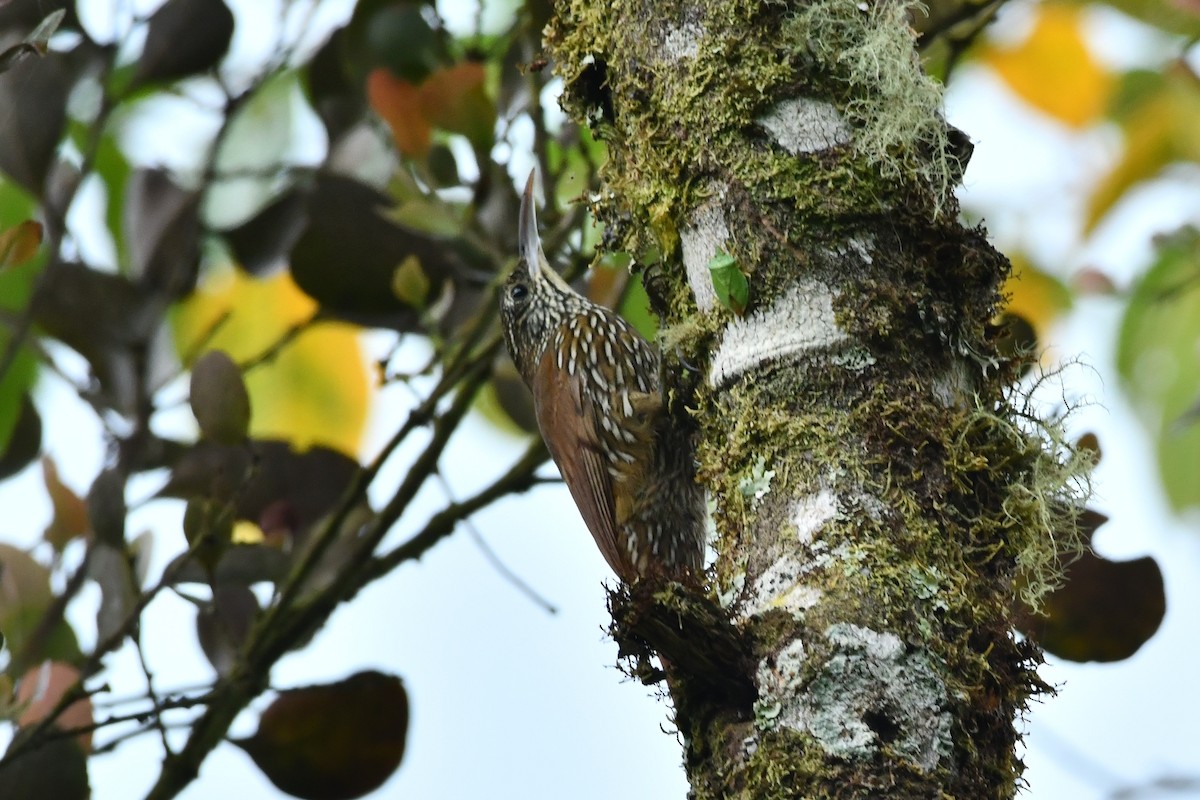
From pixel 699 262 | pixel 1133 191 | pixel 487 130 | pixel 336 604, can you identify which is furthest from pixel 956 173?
pixel 1133 191

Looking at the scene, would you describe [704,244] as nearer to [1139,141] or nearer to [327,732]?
[327,732]

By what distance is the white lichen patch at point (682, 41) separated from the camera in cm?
217

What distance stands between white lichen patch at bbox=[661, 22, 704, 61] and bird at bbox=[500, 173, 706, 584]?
91 centimetres

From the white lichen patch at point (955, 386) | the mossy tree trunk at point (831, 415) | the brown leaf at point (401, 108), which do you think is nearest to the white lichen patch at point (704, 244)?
the mossy tree trunk at point (831, 415)

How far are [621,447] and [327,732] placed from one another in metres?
0.90

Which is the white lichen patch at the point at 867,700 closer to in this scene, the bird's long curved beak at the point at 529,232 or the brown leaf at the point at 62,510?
the bird's long curved beak at the point at 529,232

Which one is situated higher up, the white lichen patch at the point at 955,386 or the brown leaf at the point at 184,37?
the brown leaf at the point at 184,37

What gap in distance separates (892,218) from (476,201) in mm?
1479

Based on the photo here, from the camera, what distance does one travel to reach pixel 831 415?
1866 mm

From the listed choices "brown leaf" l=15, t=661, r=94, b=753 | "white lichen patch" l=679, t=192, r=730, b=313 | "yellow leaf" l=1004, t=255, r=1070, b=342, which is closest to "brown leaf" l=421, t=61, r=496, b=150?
"white lichen patch" l=679, t=192, r=730, b=313

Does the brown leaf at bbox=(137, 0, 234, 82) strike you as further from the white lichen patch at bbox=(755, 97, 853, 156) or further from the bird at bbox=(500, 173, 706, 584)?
the white lichen patch at bbox=(755, 97, 853, 156)

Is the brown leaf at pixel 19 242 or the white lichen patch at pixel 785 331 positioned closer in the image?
the white lichen patch at pixel 785 331

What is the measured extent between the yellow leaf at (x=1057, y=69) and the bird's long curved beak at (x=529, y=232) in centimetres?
192

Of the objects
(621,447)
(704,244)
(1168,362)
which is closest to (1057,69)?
(1168,362)
